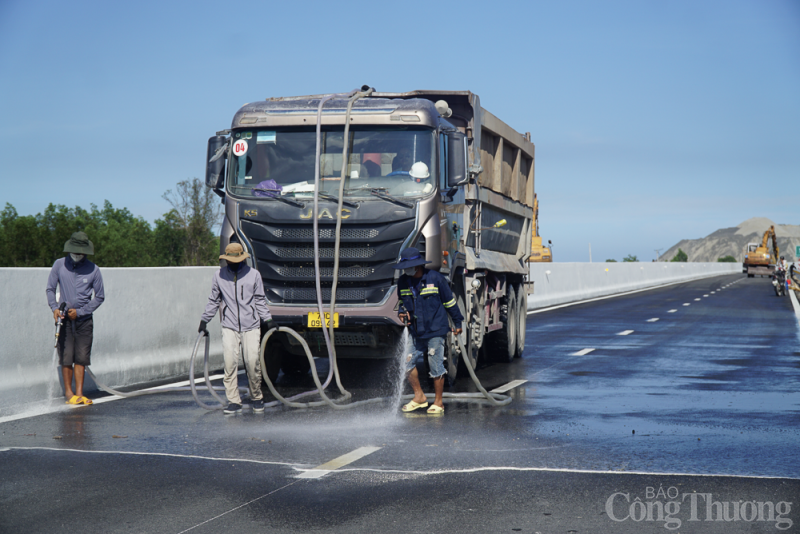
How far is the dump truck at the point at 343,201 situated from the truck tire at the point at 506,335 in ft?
11.2

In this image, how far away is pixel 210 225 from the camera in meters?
115

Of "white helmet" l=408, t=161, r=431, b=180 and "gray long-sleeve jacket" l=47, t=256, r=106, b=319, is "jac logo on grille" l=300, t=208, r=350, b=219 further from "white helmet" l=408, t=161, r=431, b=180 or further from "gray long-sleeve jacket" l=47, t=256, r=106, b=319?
"gray long-sleeve jacket" l=47, t=256, r=106, b=319

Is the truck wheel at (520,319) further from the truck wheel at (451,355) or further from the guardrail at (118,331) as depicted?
the guardrail at (118,331)

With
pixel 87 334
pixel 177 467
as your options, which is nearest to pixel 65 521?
pixel 177 467

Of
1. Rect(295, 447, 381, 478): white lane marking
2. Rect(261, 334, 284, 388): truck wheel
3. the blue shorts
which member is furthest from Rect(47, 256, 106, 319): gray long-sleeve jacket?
Rect(295, 447, 381, 478): white lane marking

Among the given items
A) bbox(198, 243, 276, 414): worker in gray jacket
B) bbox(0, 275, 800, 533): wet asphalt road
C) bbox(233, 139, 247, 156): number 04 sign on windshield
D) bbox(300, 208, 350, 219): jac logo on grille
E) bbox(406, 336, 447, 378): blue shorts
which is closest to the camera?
bbox(0, 275, 800, 533): wet asphalt road

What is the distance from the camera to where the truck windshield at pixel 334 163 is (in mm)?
10680

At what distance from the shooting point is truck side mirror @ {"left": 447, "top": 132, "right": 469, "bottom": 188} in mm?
10734

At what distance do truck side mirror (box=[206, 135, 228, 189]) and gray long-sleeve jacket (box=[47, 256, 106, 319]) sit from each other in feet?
5.70

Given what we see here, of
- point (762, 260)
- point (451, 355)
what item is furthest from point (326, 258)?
point (762, 260)

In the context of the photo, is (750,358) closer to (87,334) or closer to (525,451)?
(525,451)

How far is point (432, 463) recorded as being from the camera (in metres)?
7.23

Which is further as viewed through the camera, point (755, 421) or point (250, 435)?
point (755, 421)

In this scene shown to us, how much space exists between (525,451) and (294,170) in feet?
15.3
